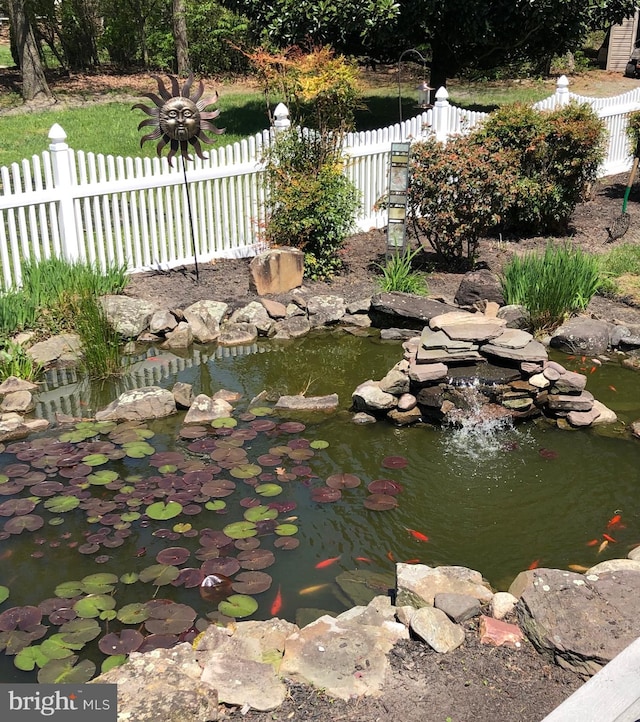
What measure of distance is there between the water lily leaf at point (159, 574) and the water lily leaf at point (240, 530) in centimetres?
44

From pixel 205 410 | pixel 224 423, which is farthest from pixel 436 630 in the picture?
pixel 205 410

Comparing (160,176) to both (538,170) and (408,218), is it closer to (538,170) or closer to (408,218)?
(408,218)

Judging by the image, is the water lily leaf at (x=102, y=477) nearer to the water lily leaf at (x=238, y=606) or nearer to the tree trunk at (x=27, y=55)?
the water lily leaf at (x=238, y=606)

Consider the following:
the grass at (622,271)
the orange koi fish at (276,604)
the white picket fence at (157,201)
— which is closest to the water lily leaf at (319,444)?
the orange koi fish at (276,604)

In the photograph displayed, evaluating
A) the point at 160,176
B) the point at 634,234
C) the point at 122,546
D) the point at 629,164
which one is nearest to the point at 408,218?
the point at 160,176

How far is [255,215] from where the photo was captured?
31.9 feet

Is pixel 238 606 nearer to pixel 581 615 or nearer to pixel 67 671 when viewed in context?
pixel 67 671

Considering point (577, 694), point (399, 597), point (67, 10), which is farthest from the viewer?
point (67, 10)

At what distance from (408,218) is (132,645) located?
6.47 meters

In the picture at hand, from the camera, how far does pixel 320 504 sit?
202 inches

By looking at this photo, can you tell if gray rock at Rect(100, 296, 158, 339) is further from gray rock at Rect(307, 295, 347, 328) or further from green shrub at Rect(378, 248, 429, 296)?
green shrub at Rect(378, 248, 429, 296)

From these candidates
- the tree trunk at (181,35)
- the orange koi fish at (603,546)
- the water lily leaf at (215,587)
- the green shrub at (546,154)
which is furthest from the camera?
the tree trunk at (181,35)

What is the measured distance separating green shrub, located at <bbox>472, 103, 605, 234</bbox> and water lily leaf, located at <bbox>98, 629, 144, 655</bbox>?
709 centimetres

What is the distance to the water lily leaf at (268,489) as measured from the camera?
520 centimetres
